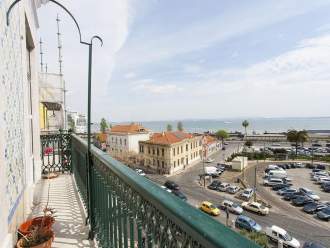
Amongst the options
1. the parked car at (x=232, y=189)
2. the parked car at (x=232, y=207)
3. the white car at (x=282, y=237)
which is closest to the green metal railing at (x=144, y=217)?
the white car at (x=282, y=237)

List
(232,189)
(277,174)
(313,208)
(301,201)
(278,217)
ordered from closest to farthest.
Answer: (278,217) → (313,208) → (301,201) → (232,189) → (277,174)

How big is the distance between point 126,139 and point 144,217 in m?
46.3

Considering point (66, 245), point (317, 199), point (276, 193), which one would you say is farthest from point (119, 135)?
point (66, 245)

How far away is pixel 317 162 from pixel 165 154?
26326 millimetres

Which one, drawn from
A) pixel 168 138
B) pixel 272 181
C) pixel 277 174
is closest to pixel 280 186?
pixel 272 181

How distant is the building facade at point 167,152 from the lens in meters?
39.3

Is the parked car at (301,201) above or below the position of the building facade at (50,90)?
below

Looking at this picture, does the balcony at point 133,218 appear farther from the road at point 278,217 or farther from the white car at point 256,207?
the white car at point 256,207

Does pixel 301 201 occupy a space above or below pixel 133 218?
below

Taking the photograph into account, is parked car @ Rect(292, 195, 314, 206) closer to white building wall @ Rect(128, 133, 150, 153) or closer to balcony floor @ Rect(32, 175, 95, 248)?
white building wall @ Rect(128, 133, 150, 153)

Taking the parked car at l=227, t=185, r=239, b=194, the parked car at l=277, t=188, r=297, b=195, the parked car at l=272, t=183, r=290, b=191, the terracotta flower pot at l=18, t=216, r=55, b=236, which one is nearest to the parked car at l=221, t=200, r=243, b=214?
the parked car at l=227, t=185, r=239, b=194

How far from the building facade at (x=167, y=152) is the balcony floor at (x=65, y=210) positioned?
104 ft

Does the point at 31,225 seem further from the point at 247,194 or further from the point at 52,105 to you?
the point at 247,194

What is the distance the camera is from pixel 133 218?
1982 mm
